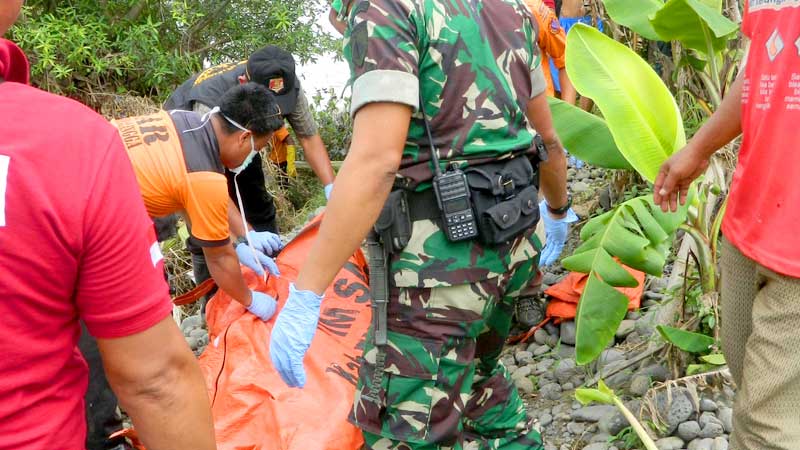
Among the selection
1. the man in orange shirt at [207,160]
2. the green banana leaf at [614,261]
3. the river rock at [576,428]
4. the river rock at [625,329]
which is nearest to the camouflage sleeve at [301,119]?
the man in orange shirt at [207,160]

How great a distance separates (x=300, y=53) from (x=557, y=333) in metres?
3.87

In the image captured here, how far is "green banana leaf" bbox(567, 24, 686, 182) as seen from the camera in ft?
8.69

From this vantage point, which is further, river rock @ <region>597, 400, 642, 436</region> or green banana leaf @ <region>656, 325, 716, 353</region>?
river rock @ <region>597, 400, 642, 436</region>

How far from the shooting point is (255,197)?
4523mm

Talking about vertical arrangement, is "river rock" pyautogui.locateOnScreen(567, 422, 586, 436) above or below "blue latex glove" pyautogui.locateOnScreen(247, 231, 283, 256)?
below

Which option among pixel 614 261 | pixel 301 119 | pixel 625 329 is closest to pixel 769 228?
pixel 614 261

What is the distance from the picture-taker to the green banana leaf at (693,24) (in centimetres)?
248

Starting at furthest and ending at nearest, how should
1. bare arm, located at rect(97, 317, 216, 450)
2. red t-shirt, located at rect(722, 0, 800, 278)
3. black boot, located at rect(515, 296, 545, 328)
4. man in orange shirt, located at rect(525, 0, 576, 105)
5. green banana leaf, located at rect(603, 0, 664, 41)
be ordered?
man in orange shirt, located at rect(525, 0, 576, 105) < black boot, located at rect(515, 296, 545, 328) < green banana leaf, located at rect(603, 0, 664, 41) < red t-shirt, located at rect(722, 0, 800, 278) < bare arm, located at rect(97, 317, 216, 450)

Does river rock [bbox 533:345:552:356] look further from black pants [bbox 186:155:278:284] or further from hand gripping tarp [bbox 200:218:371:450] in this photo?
black pants [bbox 186:155:278:284]

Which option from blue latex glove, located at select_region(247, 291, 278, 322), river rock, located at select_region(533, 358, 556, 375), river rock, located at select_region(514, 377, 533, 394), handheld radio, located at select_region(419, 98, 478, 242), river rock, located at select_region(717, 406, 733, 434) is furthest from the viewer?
river rock, located at select_region(533, 358, 556, 375)

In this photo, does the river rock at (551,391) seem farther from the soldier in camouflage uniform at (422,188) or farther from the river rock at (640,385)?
the soldier in camouflage uniform at (422,188)

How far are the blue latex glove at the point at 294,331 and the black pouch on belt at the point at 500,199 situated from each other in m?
0.52

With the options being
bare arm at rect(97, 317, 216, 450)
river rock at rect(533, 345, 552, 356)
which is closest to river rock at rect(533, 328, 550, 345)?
river rock at rect(533, 345, 552, 356)

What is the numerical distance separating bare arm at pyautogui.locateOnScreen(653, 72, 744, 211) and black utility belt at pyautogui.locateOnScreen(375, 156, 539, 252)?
0.51m
